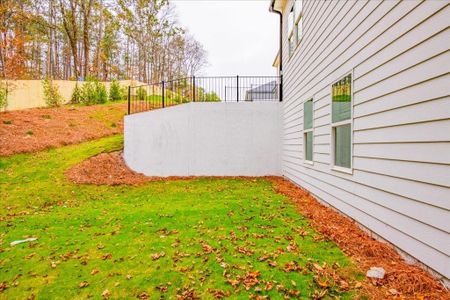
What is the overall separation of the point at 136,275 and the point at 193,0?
28257 millimetres

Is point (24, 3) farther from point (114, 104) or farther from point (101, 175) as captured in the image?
point (101, 175)

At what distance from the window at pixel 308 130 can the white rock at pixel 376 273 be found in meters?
3.80

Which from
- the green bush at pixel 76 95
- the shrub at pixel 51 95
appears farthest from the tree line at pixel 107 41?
the shrub at pixel 51 95

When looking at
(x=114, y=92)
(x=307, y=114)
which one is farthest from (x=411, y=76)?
(x=114, y=92)

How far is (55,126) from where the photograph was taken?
13.2 metres

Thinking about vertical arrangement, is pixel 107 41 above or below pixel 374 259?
above

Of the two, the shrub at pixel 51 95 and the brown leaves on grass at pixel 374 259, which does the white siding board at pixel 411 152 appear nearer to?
the brown leaves on grass at pixel 374 259

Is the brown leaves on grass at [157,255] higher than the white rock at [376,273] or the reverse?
the reverse

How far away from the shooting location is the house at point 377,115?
7.75 feet

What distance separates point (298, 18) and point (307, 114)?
2.79m

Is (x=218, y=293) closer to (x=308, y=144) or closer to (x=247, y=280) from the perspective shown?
(x=247, y=280)

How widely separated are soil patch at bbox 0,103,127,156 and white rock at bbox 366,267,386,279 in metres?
11.8

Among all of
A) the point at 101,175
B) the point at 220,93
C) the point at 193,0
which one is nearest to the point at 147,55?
the point at 193,0

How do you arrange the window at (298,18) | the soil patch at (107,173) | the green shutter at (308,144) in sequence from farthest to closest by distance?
the soil patch at (107,173), the window at (298,18), the green shutter at (308,144)
